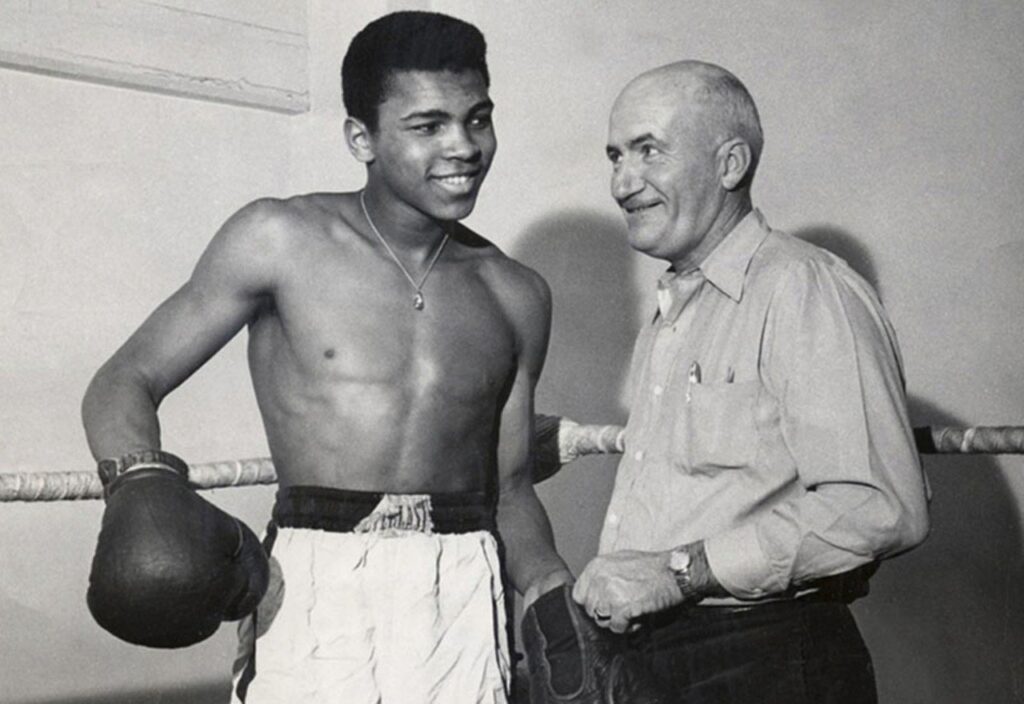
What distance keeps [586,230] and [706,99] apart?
1.74 meters

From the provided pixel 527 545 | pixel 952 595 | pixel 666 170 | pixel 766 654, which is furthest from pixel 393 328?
pixel 952 595

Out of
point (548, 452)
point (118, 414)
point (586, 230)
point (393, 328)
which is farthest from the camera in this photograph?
point (586, 230)

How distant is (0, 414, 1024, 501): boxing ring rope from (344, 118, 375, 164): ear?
0.57m

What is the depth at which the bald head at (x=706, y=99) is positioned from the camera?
1687 millimetres

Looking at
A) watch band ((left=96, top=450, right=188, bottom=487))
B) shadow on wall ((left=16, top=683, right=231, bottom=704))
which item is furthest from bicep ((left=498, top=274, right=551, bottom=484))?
shadow on wall ((left=16, top=683, right=231, bottom=704))

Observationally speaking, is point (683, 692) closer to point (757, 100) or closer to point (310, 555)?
point (310, 555)

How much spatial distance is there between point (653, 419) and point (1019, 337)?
155 cm

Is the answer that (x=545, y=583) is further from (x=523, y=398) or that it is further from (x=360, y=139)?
(x=360, y=139)

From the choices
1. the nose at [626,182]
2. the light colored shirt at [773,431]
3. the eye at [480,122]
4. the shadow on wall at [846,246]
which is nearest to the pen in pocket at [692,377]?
the light colored shirt at [773,431]

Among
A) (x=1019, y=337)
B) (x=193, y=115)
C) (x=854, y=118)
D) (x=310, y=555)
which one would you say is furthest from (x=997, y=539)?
(x=193, y=115)

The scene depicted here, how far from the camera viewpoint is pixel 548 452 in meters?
2.30

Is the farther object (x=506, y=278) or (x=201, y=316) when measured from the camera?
(x=506, y=278)

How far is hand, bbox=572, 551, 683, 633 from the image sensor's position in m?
1.51

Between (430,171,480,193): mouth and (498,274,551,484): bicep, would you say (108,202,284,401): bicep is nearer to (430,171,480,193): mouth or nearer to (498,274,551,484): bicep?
(430,171,480,193): mouth
